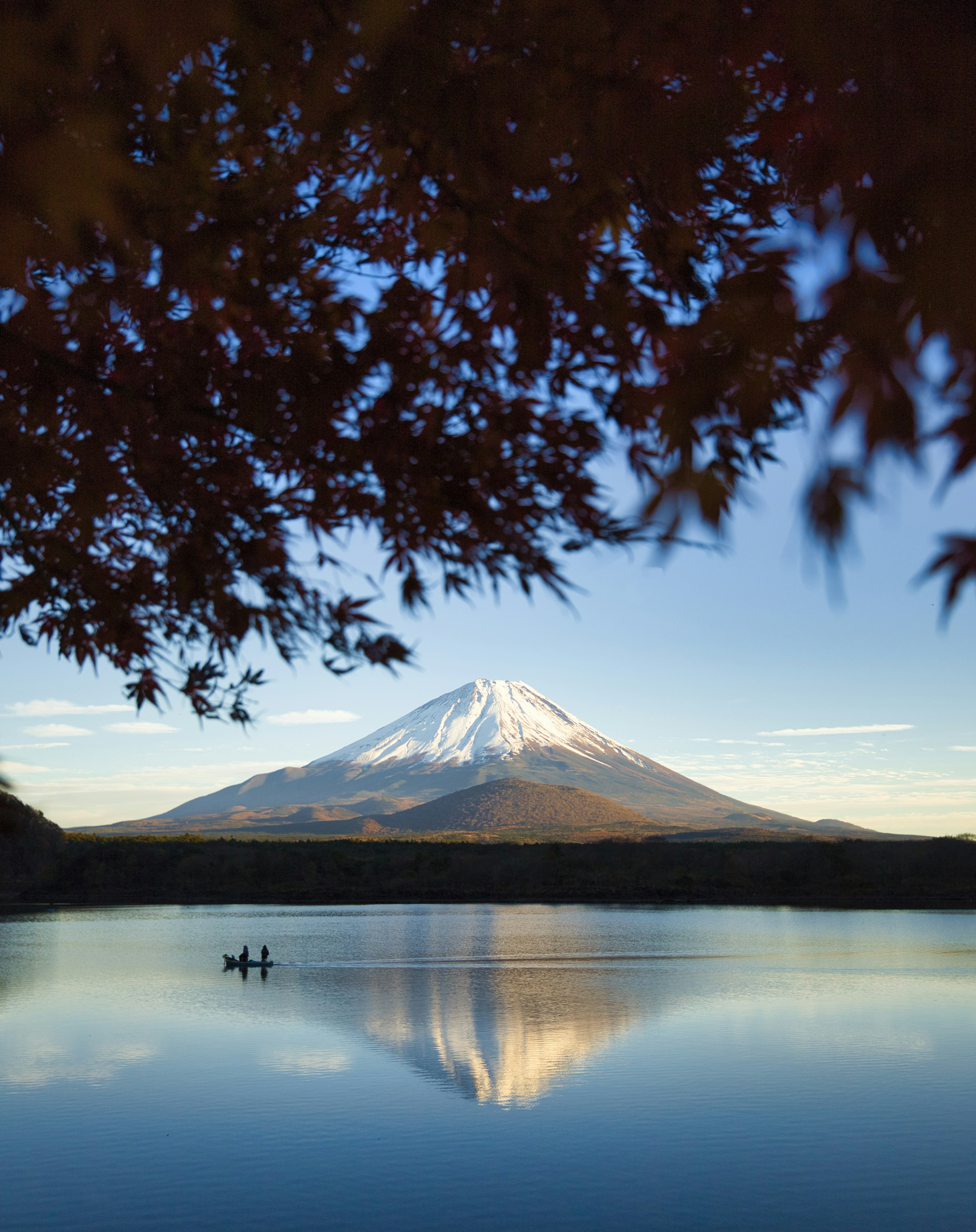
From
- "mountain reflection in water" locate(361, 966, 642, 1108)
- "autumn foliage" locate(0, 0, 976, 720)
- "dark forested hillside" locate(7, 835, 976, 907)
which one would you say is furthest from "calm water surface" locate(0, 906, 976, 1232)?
"dark forested hillside" locate(7, 835, 976, 907)

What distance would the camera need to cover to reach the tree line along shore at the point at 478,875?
9612 cm

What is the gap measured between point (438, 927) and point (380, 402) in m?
64.8

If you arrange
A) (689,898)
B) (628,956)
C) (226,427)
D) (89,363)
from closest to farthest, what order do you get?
(89,363)
(226,427)
(628,956)
(689,898)

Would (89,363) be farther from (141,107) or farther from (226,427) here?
(141,107)

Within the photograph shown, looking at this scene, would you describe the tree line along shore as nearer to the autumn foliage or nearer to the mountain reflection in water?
the mountain reflection in water

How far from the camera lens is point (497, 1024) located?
95.5ft

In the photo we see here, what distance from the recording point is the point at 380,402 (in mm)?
6844

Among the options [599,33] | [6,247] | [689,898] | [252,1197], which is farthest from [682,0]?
[689,898]

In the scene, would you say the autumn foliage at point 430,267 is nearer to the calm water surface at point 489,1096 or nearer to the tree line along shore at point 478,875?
the calm water surface at point 489,1096

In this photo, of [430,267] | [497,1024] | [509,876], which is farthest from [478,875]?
[430,267]

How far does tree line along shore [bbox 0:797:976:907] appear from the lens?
96.1m

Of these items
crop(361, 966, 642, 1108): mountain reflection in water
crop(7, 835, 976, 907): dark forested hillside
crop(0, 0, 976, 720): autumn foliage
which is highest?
crop(0, 0, 976, 720): autumn foliage

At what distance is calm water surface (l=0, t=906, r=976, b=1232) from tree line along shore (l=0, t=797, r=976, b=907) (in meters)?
56.7

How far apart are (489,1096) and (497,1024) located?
295 inches
